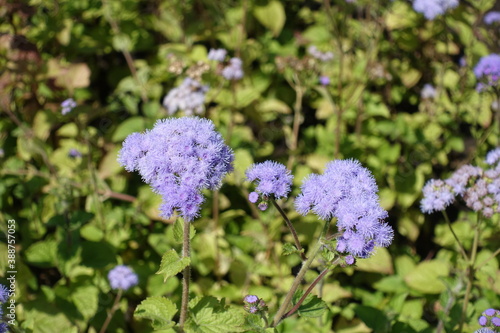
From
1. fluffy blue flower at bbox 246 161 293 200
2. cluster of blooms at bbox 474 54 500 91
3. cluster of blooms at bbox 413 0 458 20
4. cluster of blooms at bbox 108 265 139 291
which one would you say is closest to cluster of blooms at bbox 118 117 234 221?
fluffy blue flower at bbox 246 161 293 200

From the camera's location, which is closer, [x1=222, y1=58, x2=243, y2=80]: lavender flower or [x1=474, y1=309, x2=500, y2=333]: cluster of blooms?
[x1=474, y1=309, x2=500, y2=333]: cluster of blooms

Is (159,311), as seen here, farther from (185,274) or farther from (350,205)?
(350,205)

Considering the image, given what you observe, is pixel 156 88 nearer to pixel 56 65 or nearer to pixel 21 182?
pixel 56 65

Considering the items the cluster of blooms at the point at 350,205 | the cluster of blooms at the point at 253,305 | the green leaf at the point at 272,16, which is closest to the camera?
the cluster of blooms at the point at 350,205

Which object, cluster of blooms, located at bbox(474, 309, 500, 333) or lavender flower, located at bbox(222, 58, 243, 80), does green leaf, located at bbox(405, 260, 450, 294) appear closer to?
cluster of blooms, located at bbox(474, 309, 500, 333)

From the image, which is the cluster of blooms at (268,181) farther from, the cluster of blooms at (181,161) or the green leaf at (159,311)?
the green leaf at (159,311)

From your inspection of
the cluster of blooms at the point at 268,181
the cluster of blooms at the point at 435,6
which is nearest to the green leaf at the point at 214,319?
the cluster of blooms at the point at 268,181

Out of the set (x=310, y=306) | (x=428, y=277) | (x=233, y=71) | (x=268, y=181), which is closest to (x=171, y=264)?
(x=268, y=181)
